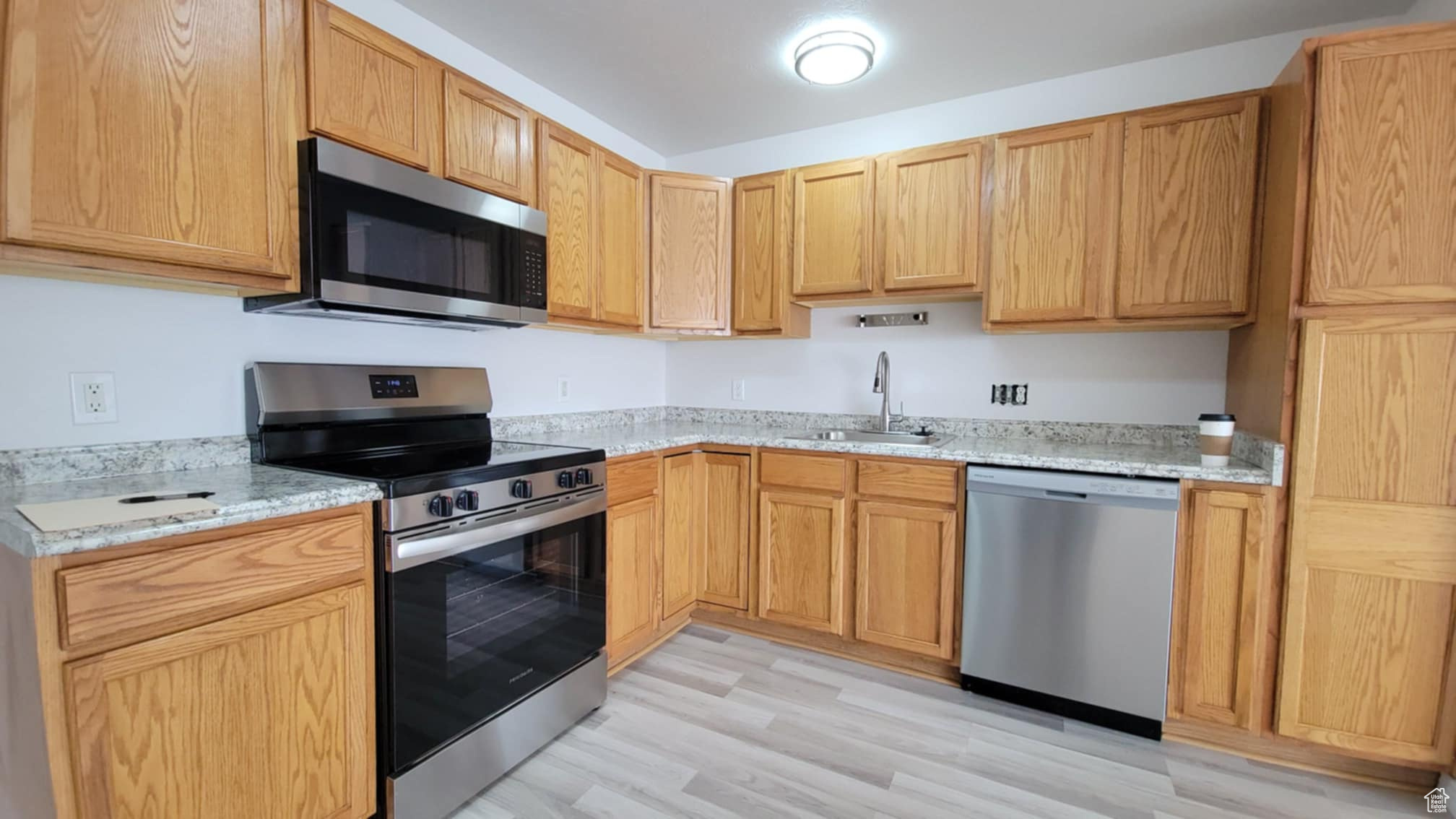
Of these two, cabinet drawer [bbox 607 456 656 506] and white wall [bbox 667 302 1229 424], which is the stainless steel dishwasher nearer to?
white wall [bbox 667 302 1229 424]

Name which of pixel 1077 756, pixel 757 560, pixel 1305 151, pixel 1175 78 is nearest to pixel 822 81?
pixel 1175 78

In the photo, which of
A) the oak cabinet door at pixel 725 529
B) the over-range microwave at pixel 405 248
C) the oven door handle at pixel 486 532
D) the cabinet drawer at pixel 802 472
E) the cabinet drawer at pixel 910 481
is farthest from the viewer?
the oak cabinet door at pixel 725 529

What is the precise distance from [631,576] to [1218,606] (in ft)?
6.96

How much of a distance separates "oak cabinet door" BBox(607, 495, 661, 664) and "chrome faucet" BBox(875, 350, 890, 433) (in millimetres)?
1230

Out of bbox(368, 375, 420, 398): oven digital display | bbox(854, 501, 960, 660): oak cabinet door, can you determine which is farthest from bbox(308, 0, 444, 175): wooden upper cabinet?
bbox(854, 501, 960, 660): oak cabinet door

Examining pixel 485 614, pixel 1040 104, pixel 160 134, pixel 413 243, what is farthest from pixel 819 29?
pixel 485 614

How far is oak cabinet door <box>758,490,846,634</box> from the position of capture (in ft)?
8.32

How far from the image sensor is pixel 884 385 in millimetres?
2854

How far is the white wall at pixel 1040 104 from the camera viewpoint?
7.41 feet

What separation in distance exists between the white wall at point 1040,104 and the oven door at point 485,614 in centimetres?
224

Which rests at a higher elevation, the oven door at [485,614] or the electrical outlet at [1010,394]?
the electrical outlet at [1010,394]

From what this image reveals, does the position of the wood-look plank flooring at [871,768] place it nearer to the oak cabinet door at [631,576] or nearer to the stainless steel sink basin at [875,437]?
the oak cabinet door at [631,576]

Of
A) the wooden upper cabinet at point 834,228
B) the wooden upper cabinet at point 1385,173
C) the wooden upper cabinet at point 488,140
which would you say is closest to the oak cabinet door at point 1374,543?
the wooden upper cabinet at point 1385,173

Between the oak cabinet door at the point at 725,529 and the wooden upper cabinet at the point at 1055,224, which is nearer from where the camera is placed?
the wooden upper cabinet at the point at 1055,224
